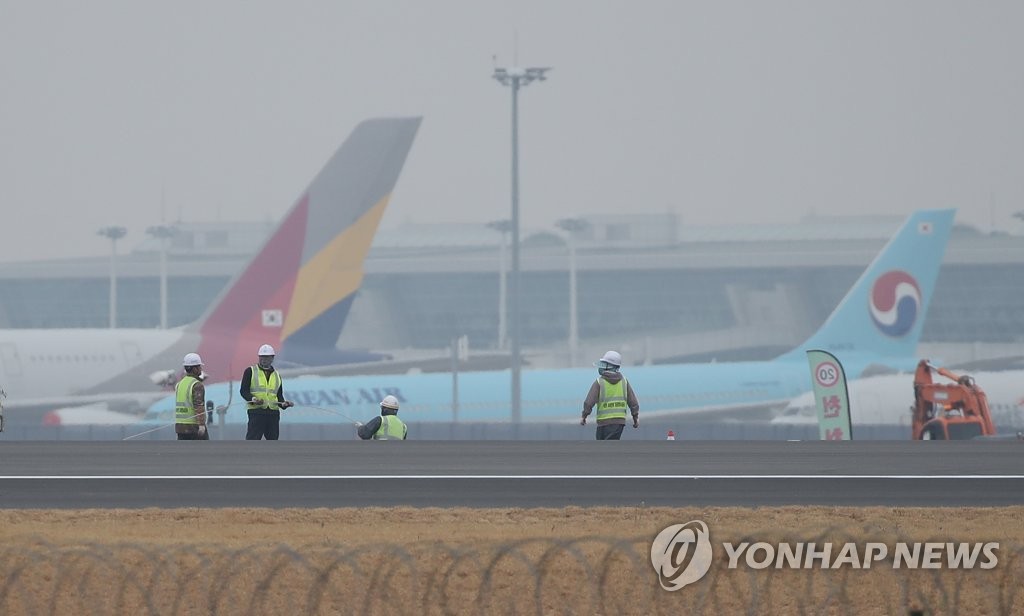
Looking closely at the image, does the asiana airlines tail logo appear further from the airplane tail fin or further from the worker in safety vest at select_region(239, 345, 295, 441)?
the airplane tail fin

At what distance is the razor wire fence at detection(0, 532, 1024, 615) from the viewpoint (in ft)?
43.5

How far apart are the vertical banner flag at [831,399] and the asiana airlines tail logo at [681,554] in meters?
21.0

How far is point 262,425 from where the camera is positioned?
25.8 m

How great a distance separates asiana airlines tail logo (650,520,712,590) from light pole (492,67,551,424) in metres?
34.7

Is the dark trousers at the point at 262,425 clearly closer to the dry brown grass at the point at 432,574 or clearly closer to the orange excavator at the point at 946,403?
the dry brown grass at the point at 432,574

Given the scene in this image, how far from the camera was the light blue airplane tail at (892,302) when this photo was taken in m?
63.0

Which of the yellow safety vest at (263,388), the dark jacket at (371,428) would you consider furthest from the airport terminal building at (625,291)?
the yellow safety vest at (263,388)

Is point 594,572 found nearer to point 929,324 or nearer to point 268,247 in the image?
point 268,247

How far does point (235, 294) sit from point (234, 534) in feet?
106

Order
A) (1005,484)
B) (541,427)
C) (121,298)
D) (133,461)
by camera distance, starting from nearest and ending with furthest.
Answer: (1005,484) → (133,461) → (541,427) → (121,298)

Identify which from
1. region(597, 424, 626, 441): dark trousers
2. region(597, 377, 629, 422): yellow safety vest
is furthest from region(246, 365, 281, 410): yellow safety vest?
region(597, 424, 626, 441): dark trousers

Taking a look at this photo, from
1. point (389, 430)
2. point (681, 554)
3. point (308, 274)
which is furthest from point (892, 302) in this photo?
point (681, 554)

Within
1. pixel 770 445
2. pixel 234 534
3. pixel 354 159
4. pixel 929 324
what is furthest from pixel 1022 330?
pixel 234 534

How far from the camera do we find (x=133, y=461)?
2162cm
